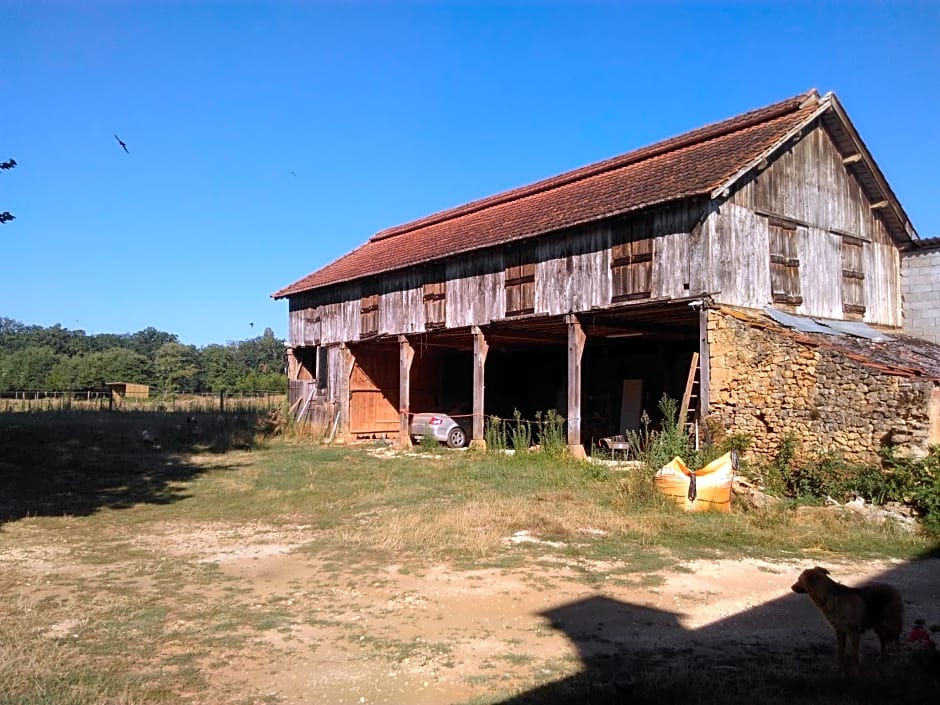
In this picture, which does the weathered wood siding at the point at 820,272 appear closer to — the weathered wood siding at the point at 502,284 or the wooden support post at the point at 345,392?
the weathered wood siding at the point at 502,284

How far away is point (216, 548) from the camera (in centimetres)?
921

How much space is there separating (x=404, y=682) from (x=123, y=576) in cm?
439

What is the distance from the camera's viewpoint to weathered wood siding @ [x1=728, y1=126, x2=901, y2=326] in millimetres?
14430

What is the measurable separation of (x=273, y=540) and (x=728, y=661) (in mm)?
6459

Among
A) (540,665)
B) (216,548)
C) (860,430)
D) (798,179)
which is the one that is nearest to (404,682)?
(540,665)

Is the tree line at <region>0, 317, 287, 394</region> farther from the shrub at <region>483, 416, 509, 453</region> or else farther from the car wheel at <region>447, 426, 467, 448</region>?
the shrub at <region>483, 416, 509, 453</region>

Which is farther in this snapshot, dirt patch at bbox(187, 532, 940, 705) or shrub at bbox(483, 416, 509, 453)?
shrub at bbox(483, 416, 509, 453)

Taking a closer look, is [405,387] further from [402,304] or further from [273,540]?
[273,540]

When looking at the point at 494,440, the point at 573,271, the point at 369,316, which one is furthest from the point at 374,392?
the point at 573,271

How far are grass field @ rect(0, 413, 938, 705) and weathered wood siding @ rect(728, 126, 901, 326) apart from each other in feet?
16.2

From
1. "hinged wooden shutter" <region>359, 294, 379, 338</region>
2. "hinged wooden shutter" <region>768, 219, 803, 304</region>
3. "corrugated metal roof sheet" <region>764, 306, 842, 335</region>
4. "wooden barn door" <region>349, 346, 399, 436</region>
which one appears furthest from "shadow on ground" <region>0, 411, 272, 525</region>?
"hinged wooden shutter" <region>768, 219, 803, 304</region>

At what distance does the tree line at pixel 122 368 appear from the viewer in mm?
65625

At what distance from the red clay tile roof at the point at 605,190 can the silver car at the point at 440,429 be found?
4.85 m

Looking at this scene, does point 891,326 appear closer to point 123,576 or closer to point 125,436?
point 123,576
